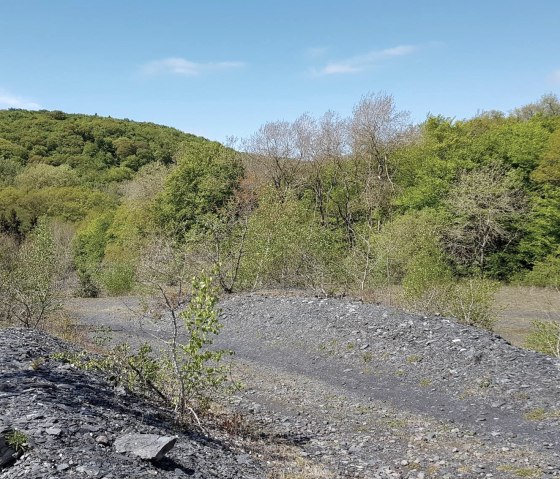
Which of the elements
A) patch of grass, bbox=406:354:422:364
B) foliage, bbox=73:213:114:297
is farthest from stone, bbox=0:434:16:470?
foliage, bbox=73:213:114:297

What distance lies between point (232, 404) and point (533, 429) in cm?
570

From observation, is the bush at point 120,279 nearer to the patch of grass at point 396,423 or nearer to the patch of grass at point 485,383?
the patch of grass at point 485,383

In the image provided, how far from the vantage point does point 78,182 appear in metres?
61.8

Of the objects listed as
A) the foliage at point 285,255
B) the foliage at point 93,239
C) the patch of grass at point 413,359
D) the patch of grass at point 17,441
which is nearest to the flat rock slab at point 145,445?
the patch of grass at point 17,441

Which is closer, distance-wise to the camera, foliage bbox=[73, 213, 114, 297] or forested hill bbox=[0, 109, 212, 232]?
foliage bbox=[73, 213, 114, 297]

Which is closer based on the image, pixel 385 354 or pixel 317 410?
pixel 317 410

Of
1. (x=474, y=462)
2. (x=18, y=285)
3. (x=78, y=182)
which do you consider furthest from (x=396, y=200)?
(x=78, y=182)

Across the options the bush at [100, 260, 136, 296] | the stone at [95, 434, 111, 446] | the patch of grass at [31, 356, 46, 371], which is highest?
the stone at [95, 434, 111, 446]

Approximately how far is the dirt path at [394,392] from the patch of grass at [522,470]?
0.03 m

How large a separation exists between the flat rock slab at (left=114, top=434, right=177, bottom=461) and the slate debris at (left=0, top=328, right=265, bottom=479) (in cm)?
2

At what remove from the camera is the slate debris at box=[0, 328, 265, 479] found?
491cm

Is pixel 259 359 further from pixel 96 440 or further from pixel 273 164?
pixel 273 164

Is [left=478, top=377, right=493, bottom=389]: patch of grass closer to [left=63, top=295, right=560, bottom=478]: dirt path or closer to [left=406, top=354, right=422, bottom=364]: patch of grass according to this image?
[left=63, top=295, right=560, bottom=478]: dirt path

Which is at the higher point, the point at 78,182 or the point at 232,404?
the point at 78,182
